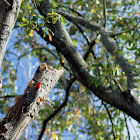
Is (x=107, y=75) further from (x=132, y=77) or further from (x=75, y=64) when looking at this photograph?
(x=75, y=64)

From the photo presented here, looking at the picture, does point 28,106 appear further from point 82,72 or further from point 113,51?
point 113,51

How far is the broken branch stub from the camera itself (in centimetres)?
131

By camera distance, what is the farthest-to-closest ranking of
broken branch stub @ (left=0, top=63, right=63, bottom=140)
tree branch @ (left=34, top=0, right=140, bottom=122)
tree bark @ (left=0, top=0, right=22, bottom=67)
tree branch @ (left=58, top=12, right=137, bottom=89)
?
1. tree branch @ (left=58, top=12, right=137, bottom=89)
2. tree branch @ (left=34, top=0, right=140, bottom=122)
3. tree bark @ (left=0, top=0, right=22, bottom=67)
4. broken branch stub @ (left=0, top=63, right=63, bottom=140)

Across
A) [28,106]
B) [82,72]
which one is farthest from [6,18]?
[82,72]

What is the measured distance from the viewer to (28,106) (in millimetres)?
1416

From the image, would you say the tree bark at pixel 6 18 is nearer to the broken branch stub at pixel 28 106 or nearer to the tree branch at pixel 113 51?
the broken branch stub at pixel 28 106

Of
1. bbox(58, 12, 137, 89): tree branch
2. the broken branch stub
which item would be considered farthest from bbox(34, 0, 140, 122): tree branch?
the broken branch stub

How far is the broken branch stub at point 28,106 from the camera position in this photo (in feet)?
4.30

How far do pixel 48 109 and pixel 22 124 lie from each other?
13.9ft

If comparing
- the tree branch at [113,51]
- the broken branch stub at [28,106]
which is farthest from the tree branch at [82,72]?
the broken branch stub at [28,106]

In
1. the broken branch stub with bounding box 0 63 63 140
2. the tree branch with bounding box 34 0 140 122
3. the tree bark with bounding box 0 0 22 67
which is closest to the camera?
the broken branch stub with bounding box 0 63 63 140

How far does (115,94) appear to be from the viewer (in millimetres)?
2883

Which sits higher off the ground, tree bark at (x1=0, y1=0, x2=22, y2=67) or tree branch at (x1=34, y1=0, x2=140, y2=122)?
tree branch at (x1=34, y1=0, x2=140, y2=122)

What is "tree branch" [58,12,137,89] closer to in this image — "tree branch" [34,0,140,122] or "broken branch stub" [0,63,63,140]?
"tree branch" [34,0,140,122]
